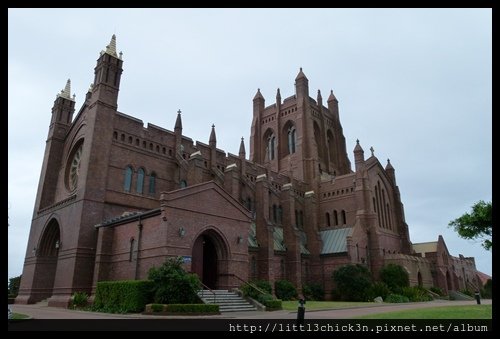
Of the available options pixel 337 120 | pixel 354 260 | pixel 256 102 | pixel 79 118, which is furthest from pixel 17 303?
pixel 337 120

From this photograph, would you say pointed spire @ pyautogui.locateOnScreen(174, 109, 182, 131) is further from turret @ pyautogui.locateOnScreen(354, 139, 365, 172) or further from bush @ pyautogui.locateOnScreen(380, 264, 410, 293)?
bush @ pyautogui.locateOnScreen(380, 264, 410, 293)

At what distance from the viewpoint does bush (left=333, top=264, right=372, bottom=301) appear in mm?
35906

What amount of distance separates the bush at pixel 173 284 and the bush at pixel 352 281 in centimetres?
1990

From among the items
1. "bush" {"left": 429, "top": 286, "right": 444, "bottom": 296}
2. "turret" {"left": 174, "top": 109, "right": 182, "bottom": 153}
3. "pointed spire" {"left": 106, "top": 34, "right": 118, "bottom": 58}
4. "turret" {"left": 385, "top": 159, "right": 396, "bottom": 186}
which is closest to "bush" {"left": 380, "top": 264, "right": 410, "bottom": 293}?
"bush" {"left": 429, "top": 286, "right": 444, "bottom": 296}

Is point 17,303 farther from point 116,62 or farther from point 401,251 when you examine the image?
point 401,251

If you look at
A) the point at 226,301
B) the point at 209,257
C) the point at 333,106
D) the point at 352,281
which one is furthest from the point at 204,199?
the point at 333,106

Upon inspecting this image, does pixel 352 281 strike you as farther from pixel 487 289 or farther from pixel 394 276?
pixel 487 289

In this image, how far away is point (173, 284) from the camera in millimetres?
19781

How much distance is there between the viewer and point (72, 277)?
26.0 m

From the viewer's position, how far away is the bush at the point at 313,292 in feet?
125

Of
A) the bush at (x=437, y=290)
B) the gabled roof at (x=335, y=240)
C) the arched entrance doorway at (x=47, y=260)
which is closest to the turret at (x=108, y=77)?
the arched entrance doorway at (x=47, y=260)

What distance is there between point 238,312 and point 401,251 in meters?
35.4

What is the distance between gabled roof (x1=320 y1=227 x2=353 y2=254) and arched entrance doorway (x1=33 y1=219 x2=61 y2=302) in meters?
25.6

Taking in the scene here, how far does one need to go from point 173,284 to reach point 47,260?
16.3 m
